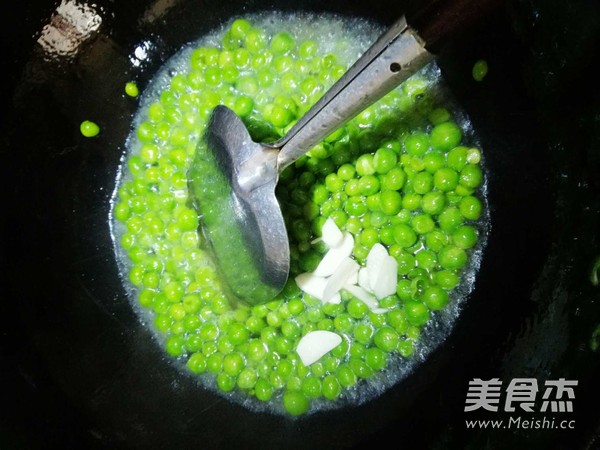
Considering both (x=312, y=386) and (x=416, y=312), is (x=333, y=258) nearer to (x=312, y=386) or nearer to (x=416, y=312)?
(x=416, y=312)

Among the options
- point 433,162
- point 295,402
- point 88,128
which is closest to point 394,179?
point 433,162

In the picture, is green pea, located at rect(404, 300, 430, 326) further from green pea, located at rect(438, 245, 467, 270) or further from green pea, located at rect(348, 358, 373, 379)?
green pea, located at rect(348, 358, 373, 379)

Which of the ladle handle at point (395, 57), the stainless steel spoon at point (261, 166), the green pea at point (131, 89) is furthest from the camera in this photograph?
the green pea at point (131, 89)

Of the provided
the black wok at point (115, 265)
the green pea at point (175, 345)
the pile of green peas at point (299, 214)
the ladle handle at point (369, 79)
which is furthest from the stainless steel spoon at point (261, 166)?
the black wok at point (115, 265)

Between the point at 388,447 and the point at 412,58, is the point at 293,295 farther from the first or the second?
the point at 412,58

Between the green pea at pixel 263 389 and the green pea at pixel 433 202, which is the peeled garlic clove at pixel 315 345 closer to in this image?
the green pea at pixel 263 389
